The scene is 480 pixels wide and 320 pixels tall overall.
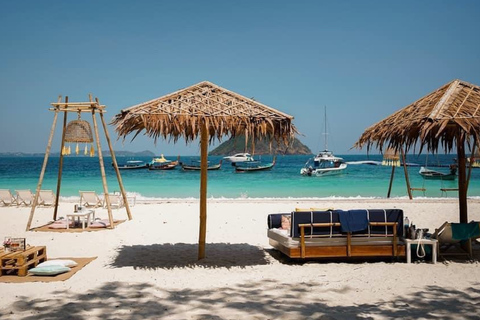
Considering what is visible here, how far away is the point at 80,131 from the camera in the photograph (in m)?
10.5

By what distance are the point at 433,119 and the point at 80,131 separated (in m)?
7.71

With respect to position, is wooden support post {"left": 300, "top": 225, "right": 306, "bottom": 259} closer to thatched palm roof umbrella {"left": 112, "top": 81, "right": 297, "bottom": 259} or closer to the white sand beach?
the white sand beach

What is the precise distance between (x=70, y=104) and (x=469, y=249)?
26.9ft

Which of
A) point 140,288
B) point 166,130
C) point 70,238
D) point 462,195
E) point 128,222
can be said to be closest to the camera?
point 140,288

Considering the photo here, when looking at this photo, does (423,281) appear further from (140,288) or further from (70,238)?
(70,238)

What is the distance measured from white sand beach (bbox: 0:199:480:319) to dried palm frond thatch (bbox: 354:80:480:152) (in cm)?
187

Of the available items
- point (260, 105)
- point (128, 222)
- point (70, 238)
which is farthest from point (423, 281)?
point (128, 222)

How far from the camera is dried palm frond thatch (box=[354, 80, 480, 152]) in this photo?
598 centimetres

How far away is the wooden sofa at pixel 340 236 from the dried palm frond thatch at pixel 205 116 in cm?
123

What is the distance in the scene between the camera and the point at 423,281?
555 cm

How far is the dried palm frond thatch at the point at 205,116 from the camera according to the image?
5.75 metres

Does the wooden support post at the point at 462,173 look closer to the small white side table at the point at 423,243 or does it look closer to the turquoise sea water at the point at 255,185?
the small white side table at the point at 423,243

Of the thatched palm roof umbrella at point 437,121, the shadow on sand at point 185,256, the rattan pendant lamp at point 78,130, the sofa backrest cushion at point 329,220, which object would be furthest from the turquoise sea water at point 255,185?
the rattan pendant lamp at point 78,130

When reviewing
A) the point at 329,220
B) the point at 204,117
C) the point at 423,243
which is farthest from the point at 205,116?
the point at 423,243
